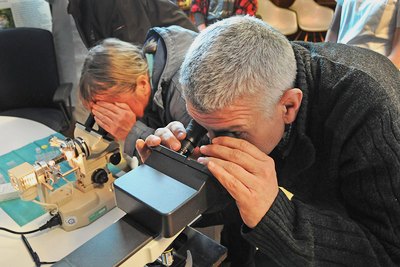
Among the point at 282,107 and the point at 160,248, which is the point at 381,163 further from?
the point at 160,248

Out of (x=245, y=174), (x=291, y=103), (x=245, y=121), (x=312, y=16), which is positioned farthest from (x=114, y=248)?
(x=312, y=16)

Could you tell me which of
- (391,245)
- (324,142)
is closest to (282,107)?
(324,142)

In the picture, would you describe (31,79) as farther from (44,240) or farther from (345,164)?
(345,164)

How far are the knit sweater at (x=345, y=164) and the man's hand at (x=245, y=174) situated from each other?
0.10 ft

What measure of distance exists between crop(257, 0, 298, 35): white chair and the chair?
8.64 feet

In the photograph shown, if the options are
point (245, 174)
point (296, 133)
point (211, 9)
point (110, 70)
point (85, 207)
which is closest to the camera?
point (245, 174)

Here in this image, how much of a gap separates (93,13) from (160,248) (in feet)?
6.11

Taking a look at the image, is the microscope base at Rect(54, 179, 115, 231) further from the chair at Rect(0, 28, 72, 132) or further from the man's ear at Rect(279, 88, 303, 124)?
the chair at Rect(0, 28, 72, 132)

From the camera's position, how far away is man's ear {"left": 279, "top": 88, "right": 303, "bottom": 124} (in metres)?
0.89

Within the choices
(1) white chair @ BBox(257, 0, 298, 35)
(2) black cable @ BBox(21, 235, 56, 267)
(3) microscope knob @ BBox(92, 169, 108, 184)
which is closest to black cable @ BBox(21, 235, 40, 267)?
(2) black cable @ BBox(21, 235, 56, 267)

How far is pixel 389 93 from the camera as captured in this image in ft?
2.90

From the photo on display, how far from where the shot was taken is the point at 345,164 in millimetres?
931

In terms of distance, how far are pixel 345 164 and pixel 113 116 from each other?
88 cm

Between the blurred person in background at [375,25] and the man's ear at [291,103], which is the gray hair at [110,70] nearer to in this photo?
the man's ear at [291,103]
